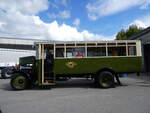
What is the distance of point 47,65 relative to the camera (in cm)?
1079

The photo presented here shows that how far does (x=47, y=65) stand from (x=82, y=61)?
1.99 metres

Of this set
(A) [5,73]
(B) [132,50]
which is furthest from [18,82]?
(A) [5,73]

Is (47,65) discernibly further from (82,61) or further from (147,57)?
(147,57)

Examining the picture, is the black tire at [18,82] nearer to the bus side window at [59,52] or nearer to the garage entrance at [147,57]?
the bus side window at [59,52]

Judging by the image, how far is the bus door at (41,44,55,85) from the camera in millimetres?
Answer: 10648

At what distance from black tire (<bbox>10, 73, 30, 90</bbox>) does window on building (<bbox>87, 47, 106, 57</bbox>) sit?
3947 mm

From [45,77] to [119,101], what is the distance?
479 cm

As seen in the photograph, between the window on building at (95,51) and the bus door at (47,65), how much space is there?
2127 millimetres

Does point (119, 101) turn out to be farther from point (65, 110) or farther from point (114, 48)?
point (114, 48)

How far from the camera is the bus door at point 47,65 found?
10648 mm

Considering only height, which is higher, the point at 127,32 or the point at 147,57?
the point at 127,32

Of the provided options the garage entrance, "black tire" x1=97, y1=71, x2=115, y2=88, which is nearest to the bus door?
"black tire" x1=97, y1=71, x2=115, y2=88

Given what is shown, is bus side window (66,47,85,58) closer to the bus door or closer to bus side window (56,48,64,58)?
bus side window (56,48,64,58)

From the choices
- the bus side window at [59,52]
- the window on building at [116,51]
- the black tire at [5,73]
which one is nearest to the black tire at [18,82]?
the bus side window at [59,52]
